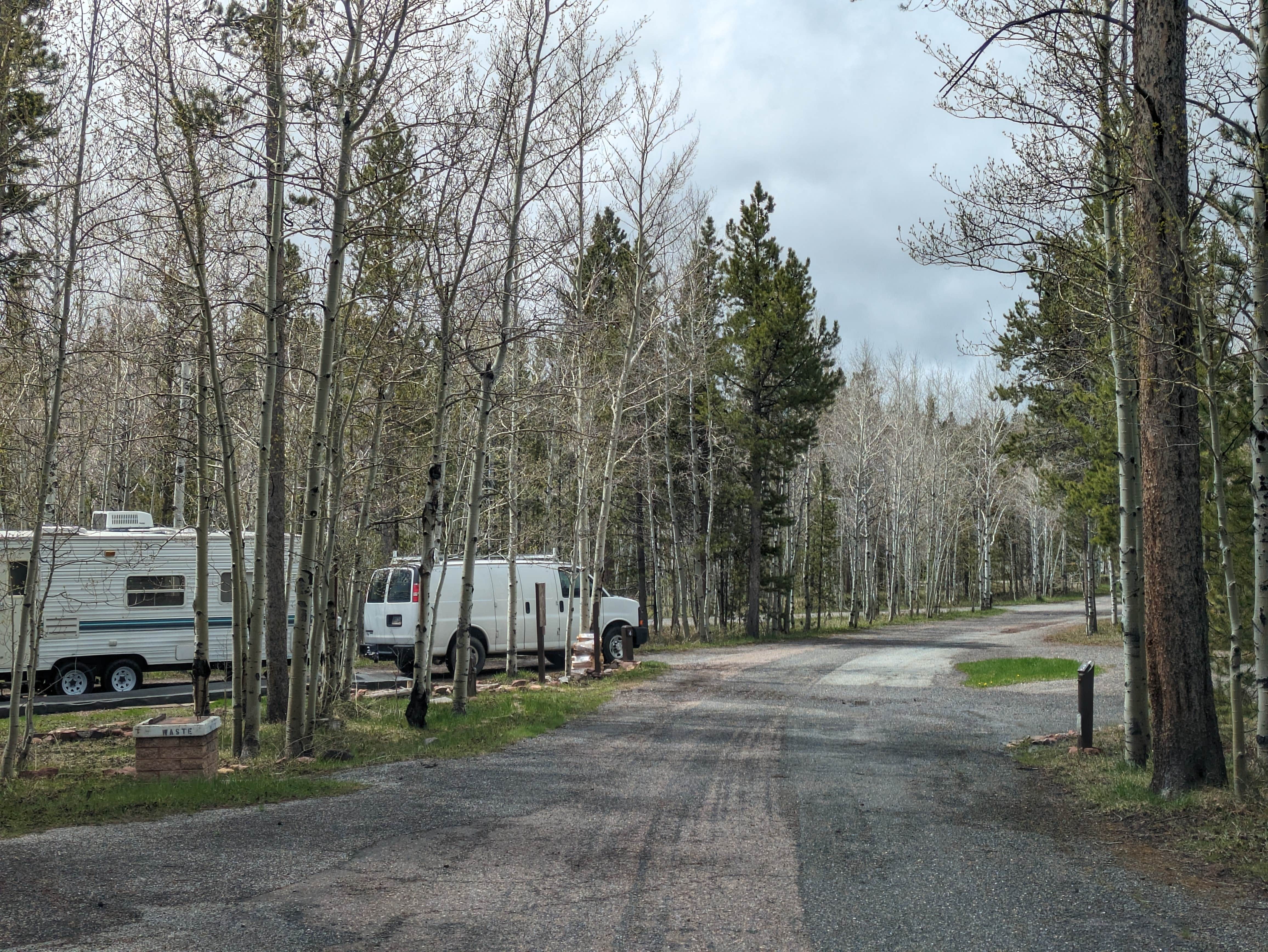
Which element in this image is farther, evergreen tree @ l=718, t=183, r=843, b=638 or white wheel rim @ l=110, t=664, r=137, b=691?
evergreen tree @ l=718, t=183, r=843, b=638

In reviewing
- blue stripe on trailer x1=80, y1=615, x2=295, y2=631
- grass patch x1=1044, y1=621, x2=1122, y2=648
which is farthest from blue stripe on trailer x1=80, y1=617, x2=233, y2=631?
grass patch x1=1044, y1=621, x2=1122, y2=648

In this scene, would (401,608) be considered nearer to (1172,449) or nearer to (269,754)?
(269,754)

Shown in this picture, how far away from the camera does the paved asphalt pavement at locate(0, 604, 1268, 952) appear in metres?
4.31

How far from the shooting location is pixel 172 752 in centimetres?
770

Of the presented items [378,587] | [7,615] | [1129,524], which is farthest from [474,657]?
[1129,524]

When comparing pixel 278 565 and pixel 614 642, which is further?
pixel 614 642

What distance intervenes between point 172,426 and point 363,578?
313 centimetres

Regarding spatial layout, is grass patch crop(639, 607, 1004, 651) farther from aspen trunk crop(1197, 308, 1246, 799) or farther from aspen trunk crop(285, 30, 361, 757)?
aspen trunk crop(1197, 308, 1246, 799)

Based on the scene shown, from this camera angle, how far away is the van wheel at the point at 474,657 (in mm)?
16375

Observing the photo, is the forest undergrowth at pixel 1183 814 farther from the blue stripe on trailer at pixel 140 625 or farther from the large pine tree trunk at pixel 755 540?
the large pine tree trunk at pixel 755 540

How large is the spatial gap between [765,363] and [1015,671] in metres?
13.2

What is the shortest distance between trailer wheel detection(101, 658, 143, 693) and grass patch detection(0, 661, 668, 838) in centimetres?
331

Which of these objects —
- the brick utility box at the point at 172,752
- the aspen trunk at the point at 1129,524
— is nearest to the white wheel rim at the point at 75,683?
the brick utility box at the point at 172,752

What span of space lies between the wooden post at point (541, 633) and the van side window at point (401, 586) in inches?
87.9
